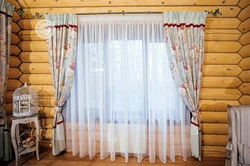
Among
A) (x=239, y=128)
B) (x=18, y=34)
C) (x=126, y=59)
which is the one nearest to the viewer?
(x=239, y=128)

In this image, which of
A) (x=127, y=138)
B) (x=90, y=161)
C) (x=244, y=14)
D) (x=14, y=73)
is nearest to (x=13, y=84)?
(x=14, y=73)

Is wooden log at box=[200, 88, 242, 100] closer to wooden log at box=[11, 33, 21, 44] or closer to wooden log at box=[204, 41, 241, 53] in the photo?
wooden log at box=[204, 41, 241, 53]

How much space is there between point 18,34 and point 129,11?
6.53ft

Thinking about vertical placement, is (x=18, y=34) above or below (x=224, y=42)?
above

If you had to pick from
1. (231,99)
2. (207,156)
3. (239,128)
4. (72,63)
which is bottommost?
(207,156)

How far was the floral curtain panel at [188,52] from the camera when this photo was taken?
2.27 m

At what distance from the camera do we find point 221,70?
241 centimetres

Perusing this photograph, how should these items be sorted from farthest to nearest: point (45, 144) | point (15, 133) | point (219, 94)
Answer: point (45, 144) → point (219, 94) → point (15, 133)

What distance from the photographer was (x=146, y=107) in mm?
2377

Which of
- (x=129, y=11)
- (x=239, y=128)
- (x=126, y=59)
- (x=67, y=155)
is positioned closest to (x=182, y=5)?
(x=129, y=11)

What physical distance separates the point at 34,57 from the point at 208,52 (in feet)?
9.78

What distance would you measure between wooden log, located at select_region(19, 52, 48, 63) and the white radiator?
63.7 inches

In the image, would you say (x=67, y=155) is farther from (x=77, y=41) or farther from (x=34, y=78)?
(x=77, y=41)

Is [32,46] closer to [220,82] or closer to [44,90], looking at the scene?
[44,90]
